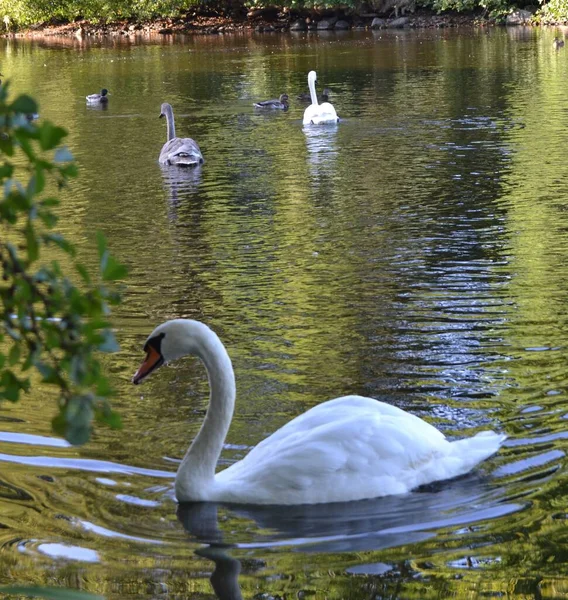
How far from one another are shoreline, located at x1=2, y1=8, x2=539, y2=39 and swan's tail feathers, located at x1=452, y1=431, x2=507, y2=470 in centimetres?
4402

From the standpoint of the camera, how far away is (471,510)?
5.74 meters

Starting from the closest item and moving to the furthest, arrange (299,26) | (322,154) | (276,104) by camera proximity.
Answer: (322,154) → (276,104) → (299,26)

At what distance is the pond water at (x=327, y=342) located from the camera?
17.6 feet

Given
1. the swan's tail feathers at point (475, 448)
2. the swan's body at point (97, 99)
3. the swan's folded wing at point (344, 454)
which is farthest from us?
the swan's body at point (97, 99)

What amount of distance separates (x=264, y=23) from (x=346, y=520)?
5358 centimetres

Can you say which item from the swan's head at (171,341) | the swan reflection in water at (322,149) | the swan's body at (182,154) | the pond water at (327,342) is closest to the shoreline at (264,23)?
the pond water at (327,342)

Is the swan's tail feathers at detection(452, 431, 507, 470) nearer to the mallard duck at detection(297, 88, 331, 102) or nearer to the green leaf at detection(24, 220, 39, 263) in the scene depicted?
the green leaf at detection(24, 220, 39, 263)

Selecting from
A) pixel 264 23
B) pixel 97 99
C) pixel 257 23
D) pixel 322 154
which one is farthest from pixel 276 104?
pixel 257 23

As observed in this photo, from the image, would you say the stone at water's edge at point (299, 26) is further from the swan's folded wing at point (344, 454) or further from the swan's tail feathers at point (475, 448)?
the swan's folded wing at point (344, 454)

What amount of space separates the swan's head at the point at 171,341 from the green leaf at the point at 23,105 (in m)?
3.32

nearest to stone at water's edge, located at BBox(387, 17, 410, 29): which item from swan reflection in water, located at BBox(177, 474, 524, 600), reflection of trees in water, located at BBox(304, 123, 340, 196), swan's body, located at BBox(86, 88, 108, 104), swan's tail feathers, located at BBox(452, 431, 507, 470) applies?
swan's body, located at BBox(86, 88, 108, 104)

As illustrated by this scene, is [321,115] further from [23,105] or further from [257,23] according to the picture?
[257,23]

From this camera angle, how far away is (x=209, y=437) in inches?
232

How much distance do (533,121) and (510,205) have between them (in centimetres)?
697
